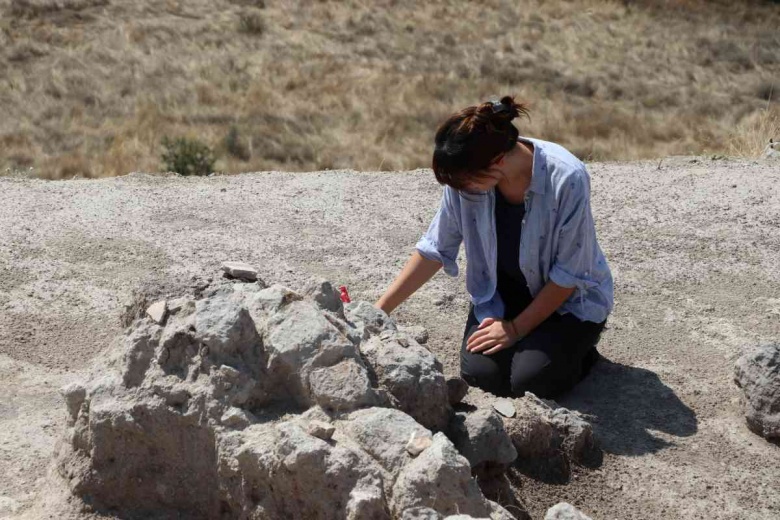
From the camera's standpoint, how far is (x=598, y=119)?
473 inches

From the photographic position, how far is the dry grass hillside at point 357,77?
10.6 m

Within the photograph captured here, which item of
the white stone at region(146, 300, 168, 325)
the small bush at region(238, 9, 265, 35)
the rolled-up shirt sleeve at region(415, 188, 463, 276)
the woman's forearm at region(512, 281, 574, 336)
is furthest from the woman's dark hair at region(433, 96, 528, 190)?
the small bush at region(238, 9, 265, 35)

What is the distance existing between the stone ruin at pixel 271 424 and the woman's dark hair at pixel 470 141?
548 mm

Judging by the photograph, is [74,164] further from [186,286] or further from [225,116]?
[186,286]

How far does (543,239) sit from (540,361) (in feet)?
1.48

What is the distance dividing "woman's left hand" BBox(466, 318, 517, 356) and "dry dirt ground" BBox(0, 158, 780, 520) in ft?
1.21

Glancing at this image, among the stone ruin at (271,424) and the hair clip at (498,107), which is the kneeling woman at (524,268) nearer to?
the hair clip at (498,107)

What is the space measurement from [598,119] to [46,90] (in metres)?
6.69

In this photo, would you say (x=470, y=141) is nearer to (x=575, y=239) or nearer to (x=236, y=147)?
Result: (x=575, y=239)

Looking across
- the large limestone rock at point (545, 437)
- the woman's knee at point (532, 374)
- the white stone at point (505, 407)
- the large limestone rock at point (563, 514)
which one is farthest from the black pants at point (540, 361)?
the large limestone rock at point (563, 514)

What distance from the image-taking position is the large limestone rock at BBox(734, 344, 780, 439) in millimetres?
3451

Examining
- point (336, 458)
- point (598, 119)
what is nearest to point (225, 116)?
point (598, 119)

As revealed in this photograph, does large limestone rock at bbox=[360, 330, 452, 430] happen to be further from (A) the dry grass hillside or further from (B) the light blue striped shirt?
(A) the dry grass hillside

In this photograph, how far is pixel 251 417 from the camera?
Result: 2531mm
